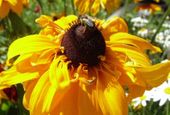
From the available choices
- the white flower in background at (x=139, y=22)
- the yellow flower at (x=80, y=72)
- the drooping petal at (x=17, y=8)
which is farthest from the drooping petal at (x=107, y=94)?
the white flower in background at (x=139, y=22)

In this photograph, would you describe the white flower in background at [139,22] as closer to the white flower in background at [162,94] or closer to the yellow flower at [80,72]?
the white flower in background at [162,94]

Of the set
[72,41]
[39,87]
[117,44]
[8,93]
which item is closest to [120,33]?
[117,44]

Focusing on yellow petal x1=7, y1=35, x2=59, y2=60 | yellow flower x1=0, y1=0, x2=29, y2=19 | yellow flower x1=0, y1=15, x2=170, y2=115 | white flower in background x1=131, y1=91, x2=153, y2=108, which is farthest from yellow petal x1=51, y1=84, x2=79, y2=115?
white flower in background x1=131, y1=91, x2=153, y2=108

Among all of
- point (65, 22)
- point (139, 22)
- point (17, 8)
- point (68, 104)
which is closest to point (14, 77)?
point (68, 104)

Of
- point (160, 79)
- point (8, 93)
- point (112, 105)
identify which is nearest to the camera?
point (112, 105)

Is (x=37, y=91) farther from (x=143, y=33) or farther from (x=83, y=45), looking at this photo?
(x=143, y=33)

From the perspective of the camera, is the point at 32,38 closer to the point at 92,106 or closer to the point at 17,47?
the point at 17,47

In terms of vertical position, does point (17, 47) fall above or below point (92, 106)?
above

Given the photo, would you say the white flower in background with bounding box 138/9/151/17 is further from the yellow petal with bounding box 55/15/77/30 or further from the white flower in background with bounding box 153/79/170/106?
the yellow petal with bounding box 55/15/77/30
